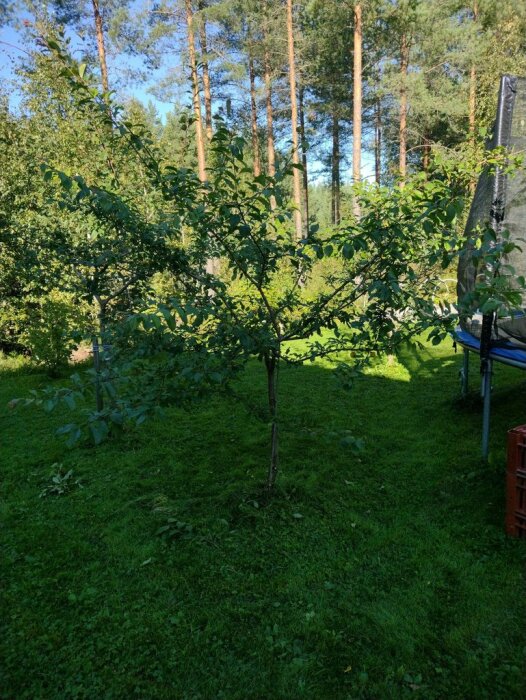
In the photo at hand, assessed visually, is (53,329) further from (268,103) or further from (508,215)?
(268,103)

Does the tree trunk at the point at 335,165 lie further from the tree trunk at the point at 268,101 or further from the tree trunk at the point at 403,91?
the tree trunk at the point at 403,91

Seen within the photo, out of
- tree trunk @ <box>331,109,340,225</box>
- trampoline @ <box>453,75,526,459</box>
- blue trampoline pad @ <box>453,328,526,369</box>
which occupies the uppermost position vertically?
tree trunk @ <box>331,109,340,225</box>

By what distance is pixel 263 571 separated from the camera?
2.73 m

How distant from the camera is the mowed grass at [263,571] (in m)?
2.04

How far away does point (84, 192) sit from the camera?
2285mm

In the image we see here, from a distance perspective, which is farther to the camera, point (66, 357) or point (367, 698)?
point (66, 357)

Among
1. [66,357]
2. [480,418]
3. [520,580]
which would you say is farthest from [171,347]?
[66,357]

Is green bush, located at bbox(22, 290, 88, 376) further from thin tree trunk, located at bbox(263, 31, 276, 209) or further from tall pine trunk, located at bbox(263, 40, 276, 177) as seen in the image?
tall pine trunk, located at bbox(263, 40, 276, 177)

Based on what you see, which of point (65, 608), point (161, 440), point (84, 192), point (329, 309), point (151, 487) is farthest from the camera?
point (161, 440)

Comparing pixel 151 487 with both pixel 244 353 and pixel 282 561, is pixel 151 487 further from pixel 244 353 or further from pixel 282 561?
pixel 244 353

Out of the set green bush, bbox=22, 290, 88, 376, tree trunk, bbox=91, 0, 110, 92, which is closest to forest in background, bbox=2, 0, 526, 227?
tree trunk, bbox=91, 0, 110, 92

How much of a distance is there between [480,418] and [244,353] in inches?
137

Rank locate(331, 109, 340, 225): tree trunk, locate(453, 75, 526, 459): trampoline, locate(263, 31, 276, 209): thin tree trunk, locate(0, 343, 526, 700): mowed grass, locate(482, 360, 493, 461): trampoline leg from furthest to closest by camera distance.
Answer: locate(331, 109, 340, 225): tree trunk → locate(263, 31, 276, 209): thin tree trunk → locate(482, 360, 493, 461): trampoline leg → locate(453, 75, 526, 459): trampoline → locate(0, 343, 526, 700): mowed grass

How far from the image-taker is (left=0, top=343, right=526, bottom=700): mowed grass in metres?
2.04
